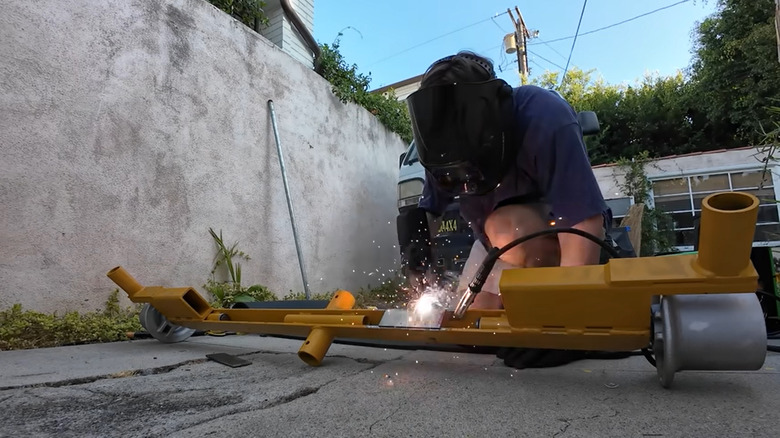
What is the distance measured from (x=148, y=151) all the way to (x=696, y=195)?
Result: 733 cm

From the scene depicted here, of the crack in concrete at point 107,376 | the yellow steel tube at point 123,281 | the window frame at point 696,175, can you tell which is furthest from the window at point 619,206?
the crack in concrete at point 107,376

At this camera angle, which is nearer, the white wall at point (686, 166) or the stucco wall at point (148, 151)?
the stucco wall at point (148, 151)

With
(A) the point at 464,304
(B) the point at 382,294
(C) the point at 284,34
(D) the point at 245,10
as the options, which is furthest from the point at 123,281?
(C) the point at 284,34

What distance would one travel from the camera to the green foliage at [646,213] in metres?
6.47

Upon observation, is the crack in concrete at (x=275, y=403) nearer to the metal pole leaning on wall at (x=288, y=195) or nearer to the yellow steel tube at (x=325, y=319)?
the yellow steel tube at (x=325, y=319)

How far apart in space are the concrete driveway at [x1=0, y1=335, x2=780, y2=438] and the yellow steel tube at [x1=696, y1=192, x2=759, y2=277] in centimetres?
29

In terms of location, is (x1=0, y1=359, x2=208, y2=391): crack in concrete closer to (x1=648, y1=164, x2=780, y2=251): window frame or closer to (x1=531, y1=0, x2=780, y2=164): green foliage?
Result: (x1=648, y1=164, x2=780, y2=251): window frame

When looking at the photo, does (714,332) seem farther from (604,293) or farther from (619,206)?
(619,206)

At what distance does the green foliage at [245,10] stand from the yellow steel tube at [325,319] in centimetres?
361

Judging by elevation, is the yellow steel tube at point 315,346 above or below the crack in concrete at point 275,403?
above

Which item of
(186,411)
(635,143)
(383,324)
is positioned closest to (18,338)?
(186,411)

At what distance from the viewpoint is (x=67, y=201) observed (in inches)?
106

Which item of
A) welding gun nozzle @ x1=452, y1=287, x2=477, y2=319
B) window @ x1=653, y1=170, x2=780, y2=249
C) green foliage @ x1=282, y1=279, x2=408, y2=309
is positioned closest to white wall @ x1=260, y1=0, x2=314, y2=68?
green foliage @ x1=282, y1=279, x2=408, y2=309

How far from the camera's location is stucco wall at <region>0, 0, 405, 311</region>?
100 inches
